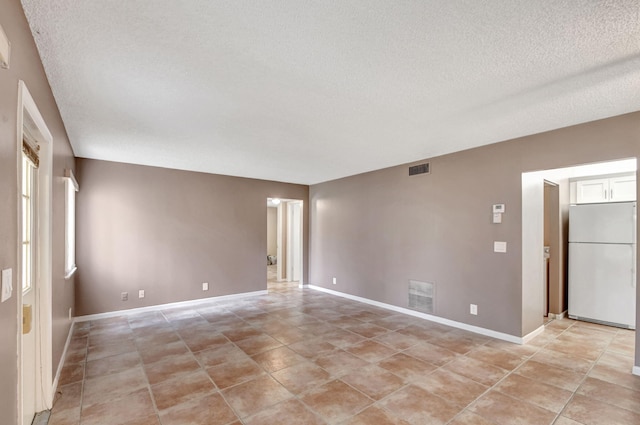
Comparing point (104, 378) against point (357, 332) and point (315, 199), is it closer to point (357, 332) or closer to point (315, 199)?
point (357, 332)

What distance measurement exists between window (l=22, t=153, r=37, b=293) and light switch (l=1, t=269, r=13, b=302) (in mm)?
1003

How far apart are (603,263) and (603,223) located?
585 mm

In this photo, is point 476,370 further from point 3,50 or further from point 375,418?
point 3,50

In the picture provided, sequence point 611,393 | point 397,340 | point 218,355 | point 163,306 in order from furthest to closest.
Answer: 1. point 163,306
2. point 397,340
3. point 218,355
4. point 611,393

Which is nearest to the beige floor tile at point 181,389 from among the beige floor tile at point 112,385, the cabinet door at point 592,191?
the beige floor tile at point 112,385

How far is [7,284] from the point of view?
1272 millimetres

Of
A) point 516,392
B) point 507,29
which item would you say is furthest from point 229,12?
point 516,392

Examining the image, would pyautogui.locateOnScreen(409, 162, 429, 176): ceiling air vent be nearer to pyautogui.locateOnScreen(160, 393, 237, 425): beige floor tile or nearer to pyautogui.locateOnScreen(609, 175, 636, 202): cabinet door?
pyautogui.locateOnScreen(609, 175, 636, 202): cabinet door

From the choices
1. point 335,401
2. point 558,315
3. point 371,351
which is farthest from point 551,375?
point 558,315

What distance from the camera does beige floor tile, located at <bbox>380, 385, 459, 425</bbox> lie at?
218cm

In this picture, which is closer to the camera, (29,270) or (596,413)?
(29,270)

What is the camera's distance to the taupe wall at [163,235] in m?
4.65

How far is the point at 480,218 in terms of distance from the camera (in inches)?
157

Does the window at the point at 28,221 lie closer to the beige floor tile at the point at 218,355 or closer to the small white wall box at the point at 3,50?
the small white wall box at the point at 3,50
